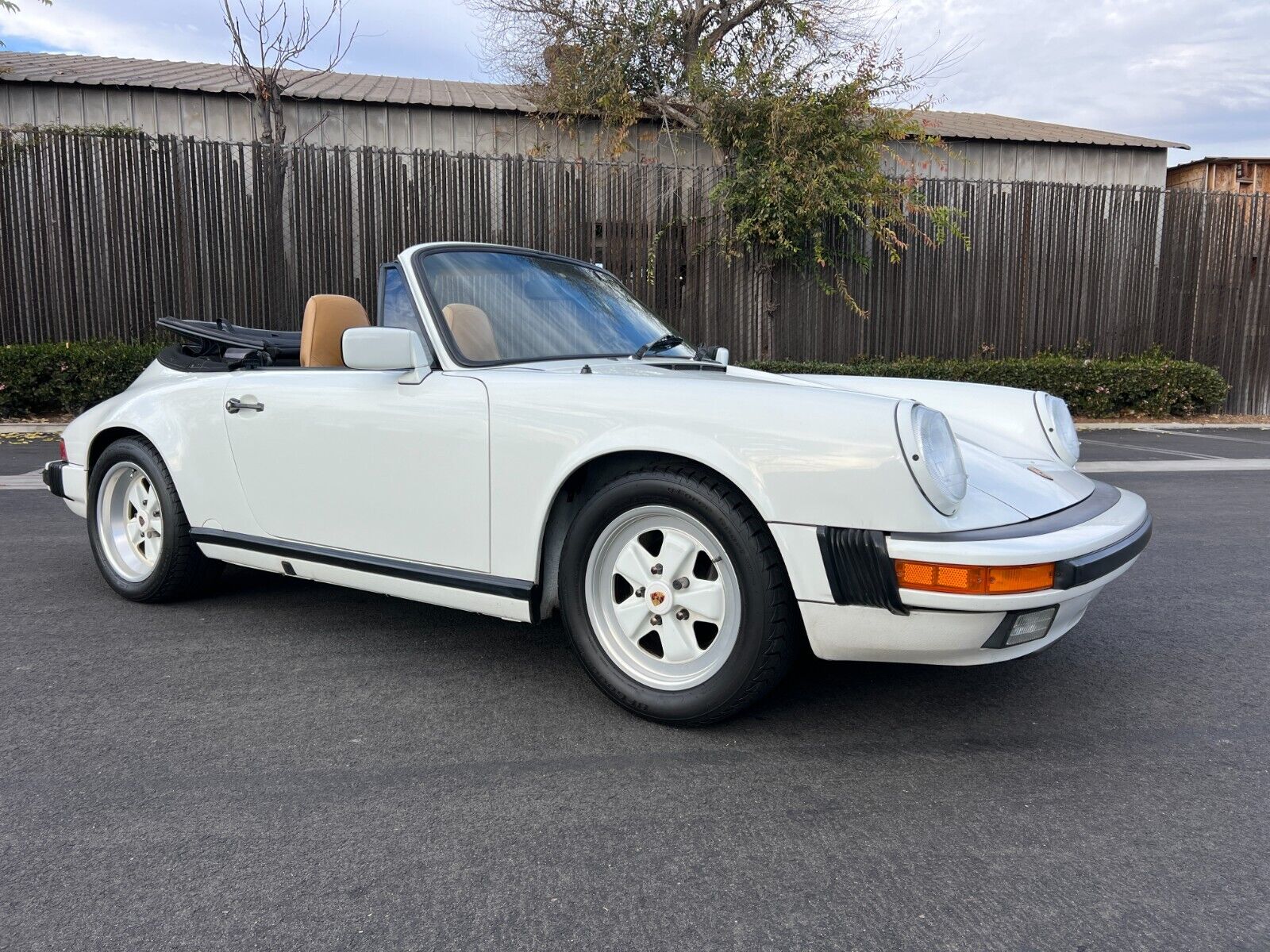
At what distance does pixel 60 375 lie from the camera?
10.2 m

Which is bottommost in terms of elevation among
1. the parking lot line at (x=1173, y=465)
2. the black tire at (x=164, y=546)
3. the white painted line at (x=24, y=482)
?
the parking lot line at (x=1173, y=465)

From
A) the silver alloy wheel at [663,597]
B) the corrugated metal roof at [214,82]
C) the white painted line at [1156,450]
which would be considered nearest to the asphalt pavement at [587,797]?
the silver alloy wheel at [663,597]

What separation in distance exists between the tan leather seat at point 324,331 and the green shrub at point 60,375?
7.47 meters

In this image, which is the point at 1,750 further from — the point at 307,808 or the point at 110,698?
the point at 307,808

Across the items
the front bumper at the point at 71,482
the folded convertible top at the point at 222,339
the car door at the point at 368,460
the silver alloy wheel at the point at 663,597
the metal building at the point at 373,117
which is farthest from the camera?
the metal building at the point at 373,117

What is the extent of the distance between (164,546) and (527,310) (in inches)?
67.7

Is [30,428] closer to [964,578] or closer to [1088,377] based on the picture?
[964,578]

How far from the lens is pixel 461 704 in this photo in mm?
2885

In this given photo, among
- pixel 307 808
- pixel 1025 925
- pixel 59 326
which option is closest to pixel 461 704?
pixel 307 808

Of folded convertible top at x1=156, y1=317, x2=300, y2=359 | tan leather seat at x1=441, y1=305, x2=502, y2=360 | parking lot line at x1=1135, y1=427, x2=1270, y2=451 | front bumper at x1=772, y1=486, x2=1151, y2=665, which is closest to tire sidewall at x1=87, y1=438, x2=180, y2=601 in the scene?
folded convertible top at x1=156, y1=317, x2=300, y2=359

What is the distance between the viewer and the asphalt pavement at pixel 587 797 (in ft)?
5.99

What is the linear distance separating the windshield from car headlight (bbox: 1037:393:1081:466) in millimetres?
1388

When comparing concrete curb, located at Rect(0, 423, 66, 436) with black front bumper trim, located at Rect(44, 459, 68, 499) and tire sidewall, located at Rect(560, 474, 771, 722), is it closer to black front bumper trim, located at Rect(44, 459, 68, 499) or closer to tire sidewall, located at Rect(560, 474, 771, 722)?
black front bumper trim, located at Rect(44, 459, 68, 499)

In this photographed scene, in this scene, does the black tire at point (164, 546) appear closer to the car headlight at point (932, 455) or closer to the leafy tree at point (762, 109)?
the car headlight at point (932, 455)
